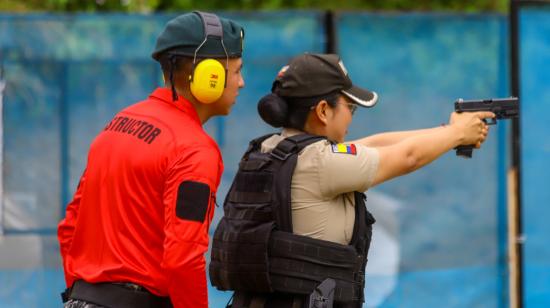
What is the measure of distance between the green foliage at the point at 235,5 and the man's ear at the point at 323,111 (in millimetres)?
3783

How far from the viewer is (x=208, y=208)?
3.77m

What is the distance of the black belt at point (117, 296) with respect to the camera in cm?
385

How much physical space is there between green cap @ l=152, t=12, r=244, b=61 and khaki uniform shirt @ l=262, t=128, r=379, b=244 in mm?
530

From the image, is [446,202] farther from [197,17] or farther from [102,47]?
[197,17]

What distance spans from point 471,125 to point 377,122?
240 centimetres

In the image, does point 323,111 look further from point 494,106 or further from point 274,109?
point 494,106

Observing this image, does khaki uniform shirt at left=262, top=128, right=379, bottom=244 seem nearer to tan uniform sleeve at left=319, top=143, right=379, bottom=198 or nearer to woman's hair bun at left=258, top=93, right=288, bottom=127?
tan uniform sleeve at left=319, top=143, right=379, bottom=198

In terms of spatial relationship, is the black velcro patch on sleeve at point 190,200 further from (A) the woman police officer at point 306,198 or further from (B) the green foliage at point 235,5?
(B) the green foliage at point 235,5

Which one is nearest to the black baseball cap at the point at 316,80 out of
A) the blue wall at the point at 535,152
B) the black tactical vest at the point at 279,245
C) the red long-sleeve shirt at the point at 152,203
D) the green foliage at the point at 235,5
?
the black tactical vest at the point at 279,245

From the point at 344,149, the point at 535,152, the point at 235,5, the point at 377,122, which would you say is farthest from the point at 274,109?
the point at 235,5

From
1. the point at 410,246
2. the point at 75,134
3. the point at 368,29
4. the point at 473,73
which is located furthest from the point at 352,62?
the point at 75,134

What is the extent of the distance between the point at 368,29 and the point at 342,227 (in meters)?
2.91

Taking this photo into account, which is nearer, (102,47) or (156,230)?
(156,230)

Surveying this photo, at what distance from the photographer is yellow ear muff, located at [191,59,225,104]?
12.7 ft
